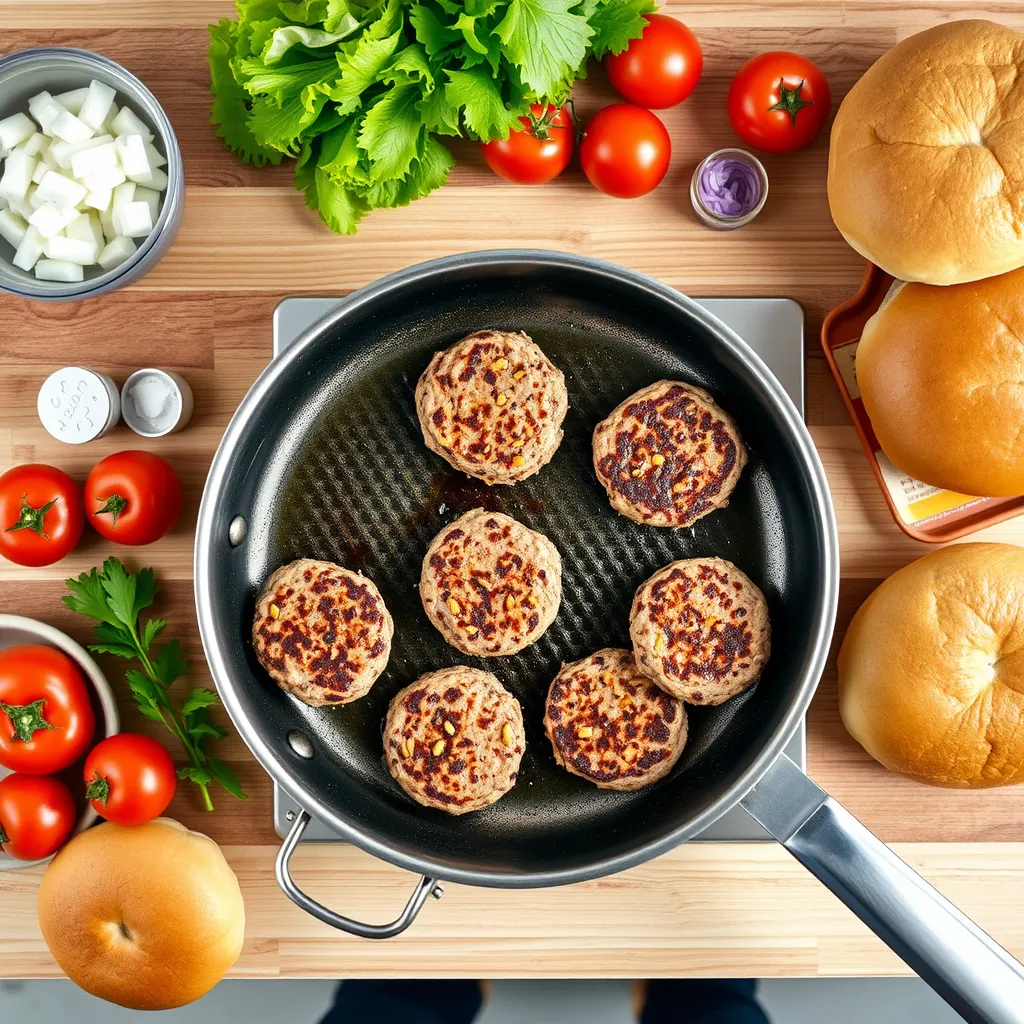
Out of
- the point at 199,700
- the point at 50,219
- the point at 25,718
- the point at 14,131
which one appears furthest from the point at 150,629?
the point at 14,131

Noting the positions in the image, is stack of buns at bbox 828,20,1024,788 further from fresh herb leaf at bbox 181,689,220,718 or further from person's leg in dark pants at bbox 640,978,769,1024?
fresh herb leaf at bbox 181,689,220,718

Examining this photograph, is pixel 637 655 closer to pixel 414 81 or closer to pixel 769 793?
pixel 769 793

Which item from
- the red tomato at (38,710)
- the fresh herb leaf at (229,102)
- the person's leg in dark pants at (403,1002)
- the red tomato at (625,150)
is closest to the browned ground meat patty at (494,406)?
the red tomato at (625,150)

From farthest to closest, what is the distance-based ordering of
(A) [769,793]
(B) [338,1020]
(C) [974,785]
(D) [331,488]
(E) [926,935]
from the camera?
(B) [338,1020] → (D) [331,488] → (C) [974,785] → (A) [769,793] → (E) [926,935]

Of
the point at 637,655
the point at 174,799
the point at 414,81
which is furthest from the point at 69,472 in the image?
the point at 637,655

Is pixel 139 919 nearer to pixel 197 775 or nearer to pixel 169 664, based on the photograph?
pixel 197 775

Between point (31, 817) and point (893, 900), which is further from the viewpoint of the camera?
point (31, 817)
